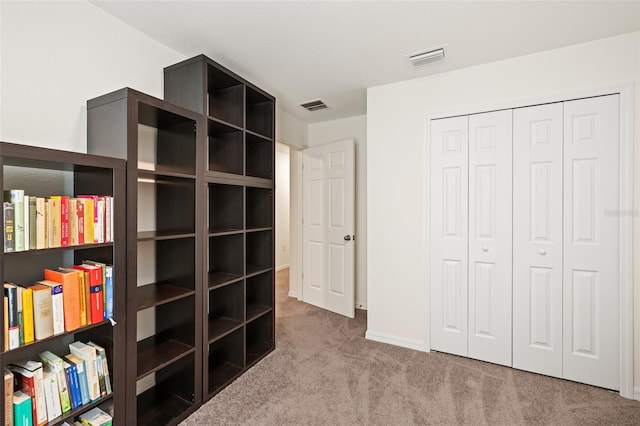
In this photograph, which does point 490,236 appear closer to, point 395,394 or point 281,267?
point 395,394

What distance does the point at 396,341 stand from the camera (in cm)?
290

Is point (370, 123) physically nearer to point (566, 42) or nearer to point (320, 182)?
point (320, 182)

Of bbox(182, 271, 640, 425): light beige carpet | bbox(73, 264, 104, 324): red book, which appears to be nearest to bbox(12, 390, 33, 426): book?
bbox(73, 264, 104, 324): red book

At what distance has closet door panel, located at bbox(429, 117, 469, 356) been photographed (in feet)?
8.69

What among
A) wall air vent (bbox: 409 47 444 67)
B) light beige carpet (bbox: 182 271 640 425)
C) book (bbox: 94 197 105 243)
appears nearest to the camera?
book (bbox: 94 197 105 243)

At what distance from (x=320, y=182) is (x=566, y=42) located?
8.68 ft

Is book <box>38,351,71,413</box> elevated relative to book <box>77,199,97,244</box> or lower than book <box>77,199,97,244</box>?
lower

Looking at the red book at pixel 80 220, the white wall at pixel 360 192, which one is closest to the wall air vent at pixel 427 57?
the white wall at pixel 360 192

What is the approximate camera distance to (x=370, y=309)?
305cm

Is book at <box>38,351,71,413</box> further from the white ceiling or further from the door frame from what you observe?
the door frame

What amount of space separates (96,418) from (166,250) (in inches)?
38.6

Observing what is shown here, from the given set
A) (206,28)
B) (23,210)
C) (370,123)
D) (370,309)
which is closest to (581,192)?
(370,123)

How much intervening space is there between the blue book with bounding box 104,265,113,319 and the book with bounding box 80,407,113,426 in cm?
51

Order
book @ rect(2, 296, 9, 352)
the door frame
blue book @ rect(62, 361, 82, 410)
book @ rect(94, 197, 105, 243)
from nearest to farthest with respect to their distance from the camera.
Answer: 1. book @ rect(2, 296, 9, 352)
2. blue book @ rect(62, 361, 82, 410)
3. book @ rect(94, 197, 105, 243)
4. the door frame
